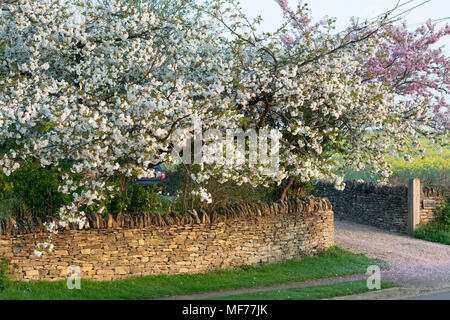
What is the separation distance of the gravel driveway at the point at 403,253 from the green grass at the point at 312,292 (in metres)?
1.23

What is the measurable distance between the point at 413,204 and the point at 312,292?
9.64m

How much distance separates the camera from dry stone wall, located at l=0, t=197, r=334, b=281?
1155 cm

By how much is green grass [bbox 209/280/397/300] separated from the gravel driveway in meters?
1.23

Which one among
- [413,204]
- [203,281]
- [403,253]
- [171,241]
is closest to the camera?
[203,281]

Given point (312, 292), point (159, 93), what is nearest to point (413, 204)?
point (312, 292)

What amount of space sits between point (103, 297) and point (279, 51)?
748 centimetres

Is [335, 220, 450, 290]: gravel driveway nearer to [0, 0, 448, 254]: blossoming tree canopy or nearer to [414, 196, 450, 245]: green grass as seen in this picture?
[414, 196, 450, 245]: green grass

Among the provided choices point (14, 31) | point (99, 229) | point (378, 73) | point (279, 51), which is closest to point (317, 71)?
point (279, 51)

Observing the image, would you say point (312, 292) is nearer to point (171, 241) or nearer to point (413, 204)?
point (171, 241)

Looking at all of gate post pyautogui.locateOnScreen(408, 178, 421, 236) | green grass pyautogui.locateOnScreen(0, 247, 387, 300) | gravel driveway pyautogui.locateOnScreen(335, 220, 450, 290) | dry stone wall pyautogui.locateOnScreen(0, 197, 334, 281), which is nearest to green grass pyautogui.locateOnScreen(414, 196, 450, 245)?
gate post pyautogui.locateOnScreen(408, 178, 421, 236)

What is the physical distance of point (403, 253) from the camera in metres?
16.5

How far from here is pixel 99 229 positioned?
12.2m

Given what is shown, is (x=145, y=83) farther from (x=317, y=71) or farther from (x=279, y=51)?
(x=317, y=71)

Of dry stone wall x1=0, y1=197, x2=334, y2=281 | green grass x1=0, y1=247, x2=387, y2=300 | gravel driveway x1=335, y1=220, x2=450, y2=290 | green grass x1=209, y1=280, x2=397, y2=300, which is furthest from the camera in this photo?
gravel driveway x1=335, y1=220, x2=450, y2=290
